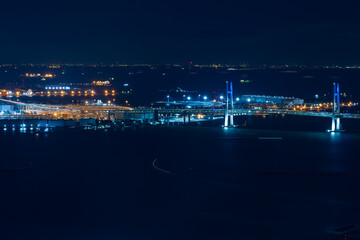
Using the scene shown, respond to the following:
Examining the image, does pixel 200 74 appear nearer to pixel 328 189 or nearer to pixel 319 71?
pixel 319 71

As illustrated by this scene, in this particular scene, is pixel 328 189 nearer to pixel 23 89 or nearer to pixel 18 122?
pixel 18 122

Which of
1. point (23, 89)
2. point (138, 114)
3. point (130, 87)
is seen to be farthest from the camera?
point (130, 87)

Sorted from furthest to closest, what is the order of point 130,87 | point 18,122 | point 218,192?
point 130,87 < point 18,122 < point 218,192

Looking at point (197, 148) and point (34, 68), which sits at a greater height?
point (34, 68)

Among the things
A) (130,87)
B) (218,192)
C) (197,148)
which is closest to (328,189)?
(218,192)

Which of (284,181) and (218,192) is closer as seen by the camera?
(218,192)

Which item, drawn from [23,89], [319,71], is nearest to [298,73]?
[319,71]
